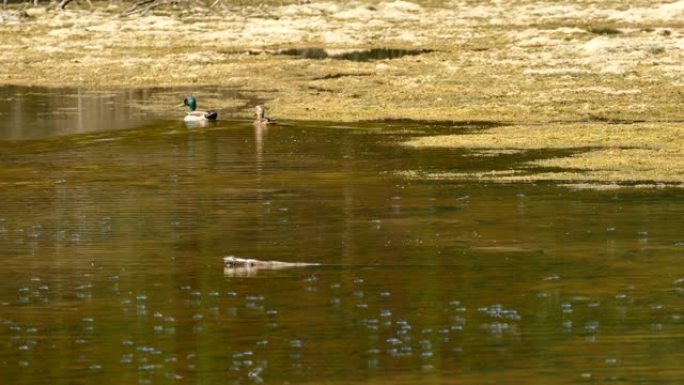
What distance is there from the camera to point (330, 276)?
20078 mm

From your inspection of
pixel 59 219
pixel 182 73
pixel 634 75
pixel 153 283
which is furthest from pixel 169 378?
pixel 182 73

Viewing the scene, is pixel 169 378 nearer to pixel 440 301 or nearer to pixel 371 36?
pixel 440 301

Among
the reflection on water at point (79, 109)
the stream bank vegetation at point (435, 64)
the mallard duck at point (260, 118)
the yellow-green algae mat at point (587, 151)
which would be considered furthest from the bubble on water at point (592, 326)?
the reflection on water at point (79, 109)

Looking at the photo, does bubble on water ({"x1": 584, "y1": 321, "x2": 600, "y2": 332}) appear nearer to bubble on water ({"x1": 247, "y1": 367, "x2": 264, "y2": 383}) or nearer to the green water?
the green water

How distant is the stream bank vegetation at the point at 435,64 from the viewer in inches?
1388

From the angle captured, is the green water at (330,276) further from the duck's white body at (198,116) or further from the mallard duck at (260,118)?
the duck's white body at (198,116)

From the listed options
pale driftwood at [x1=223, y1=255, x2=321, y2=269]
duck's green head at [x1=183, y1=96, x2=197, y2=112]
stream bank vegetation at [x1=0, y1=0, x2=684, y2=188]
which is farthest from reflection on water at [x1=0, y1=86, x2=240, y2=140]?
pale driftwood at [x1=223, y1=255, x2=321, y2=269]

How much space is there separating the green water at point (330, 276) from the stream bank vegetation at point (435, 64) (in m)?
3.05

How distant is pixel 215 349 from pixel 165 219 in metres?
9.37

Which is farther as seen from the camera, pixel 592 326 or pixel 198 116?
pixel 198 116

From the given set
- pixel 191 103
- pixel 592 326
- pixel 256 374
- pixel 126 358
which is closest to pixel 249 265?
pixel 126 358

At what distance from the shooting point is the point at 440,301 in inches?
725

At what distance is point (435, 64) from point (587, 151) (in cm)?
2402

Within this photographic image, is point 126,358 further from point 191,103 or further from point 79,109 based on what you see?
point 79,109
